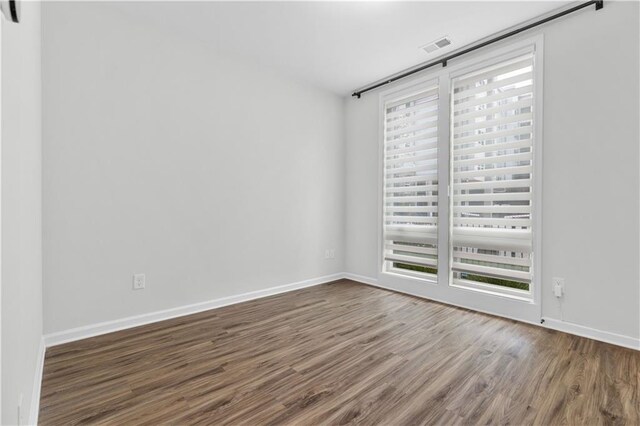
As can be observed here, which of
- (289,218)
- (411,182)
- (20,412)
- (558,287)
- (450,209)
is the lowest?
(20,412)

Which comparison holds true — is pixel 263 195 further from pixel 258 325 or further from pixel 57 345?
pixel 57 345

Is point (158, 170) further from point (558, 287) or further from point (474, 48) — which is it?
point (558, 287)

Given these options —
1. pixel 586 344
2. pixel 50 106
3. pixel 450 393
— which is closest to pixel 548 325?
pixel 586 344

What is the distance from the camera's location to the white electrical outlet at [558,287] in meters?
2.50

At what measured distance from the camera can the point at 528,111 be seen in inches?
106

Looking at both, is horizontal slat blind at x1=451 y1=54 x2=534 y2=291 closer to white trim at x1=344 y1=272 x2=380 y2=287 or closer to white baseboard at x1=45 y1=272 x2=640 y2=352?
white baseboard at x1=45 y1=272 x2=640 y2=352

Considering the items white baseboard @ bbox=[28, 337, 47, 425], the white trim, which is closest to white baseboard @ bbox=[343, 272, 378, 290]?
the white trim

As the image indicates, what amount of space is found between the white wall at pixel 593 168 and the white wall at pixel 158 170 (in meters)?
2.54

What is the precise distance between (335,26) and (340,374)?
277 cm

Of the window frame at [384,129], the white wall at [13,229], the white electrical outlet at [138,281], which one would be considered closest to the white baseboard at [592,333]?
the window frame at [384,129]

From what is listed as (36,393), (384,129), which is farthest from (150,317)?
(384,129)

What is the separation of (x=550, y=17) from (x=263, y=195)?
3068 mm

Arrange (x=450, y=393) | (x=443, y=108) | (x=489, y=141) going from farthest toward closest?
(x=443, y=108) < (x=489, y=141) < (x=450, y=393)

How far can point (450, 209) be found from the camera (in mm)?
3211
